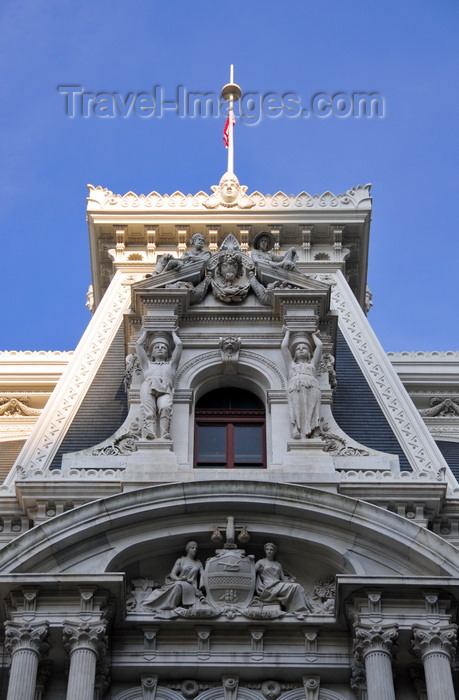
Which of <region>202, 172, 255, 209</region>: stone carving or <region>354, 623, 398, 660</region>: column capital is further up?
<region>202, 172, 255, 209</region>: stone carving

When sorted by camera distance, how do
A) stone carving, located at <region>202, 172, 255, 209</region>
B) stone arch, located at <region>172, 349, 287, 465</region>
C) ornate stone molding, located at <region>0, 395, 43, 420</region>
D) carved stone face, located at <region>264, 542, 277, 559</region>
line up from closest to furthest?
carved stone face, located at <region>264, 542, 277, 559</region> < stone arch, located at <region>172, 349, 287, 465</region> < ornate stone molding, located at <region>0, 395, 43, 420</region> < stone carving, located at <region>202, 172, 255, 209</region>

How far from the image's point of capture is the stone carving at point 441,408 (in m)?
35.2

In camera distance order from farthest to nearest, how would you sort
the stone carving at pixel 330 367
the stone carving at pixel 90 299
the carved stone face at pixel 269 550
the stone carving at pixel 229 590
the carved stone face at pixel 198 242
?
the stone carving at pixel 90 299
the carved stone face at pixel 198 242
the stone carving at pixel 330 367
the carved stone face at pixel 269 550
the stone carving at pixel 229 590

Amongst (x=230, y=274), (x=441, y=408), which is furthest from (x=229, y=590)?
(x=441, y=408)

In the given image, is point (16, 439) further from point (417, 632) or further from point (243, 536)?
point (417, 632)

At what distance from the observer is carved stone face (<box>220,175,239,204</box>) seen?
129 ft

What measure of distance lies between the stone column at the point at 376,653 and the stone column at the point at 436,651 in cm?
39

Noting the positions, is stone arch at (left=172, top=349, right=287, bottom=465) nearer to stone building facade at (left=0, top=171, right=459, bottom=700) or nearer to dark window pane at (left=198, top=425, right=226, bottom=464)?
stone building facade at (left=0, top=171, right=459, bottom=700)

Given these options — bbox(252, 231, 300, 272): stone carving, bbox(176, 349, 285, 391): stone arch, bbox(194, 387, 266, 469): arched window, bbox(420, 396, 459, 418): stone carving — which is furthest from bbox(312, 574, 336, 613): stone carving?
bbox(420, 396, 459, 418): stone carving

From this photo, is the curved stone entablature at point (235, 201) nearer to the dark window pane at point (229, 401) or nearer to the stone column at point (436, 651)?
the dark window pane at point (229, 401)

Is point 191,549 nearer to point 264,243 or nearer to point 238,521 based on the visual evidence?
point 238,521

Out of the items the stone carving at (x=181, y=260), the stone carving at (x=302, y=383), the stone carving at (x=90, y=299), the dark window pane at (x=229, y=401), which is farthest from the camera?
the stone carving at (x=90, y=299)

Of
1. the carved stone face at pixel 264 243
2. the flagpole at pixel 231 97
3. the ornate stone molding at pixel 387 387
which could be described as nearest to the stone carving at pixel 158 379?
the ornate stone molding at pixel 387 387

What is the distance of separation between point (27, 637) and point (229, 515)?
395 centimetres
